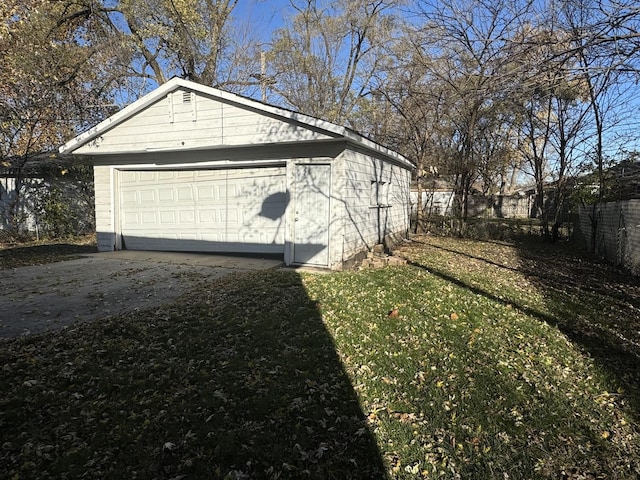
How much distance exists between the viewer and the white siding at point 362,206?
25.1 ft

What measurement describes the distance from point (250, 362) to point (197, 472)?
136 centimetres

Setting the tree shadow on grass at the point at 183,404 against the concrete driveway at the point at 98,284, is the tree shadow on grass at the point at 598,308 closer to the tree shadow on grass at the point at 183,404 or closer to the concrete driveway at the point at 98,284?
the tree shadow on grass at the point at 183,404

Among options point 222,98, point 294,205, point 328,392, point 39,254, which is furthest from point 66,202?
point 328,392

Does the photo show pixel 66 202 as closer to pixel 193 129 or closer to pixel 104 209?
pixel 104 209

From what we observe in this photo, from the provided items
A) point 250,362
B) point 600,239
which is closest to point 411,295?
point 250,362

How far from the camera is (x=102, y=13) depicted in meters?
16.0

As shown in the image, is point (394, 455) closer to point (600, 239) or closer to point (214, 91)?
point (214, 91)

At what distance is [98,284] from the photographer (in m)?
6.24

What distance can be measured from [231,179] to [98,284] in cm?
377

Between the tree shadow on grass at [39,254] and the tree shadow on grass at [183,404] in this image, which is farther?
the tree shadow on grass at [39,254]

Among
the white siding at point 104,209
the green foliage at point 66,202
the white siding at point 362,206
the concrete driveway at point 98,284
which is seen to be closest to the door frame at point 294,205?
the white siding at point 362,206

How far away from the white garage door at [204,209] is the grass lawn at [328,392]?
11.3 ft

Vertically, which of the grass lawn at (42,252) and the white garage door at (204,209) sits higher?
the white garage door at (204,209)

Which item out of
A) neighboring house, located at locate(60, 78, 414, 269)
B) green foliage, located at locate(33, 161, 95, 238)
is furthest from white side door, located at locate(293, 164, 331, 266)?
green foliage, located at locate(33, 161, 95, 238)
